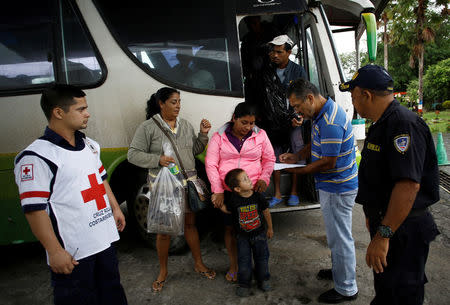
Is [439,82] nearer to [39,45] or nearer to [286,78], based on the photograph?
[286,78]

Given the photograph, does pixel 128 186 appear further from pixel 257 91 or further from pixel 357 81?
pixel 357 81

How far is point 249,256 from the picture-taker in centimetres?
275

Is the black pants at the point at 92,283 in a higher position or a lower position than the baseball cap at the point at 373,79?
lower

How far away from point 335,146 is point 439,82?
89.3ft

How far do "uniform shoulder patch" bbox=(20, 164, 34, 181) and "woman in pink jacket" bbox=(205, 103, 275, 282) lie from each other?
4.85 feet

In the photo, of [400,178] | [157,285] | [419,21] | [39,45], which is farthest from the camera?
[419,21]

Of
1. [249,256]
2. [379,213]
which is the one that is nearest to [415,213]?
[379,213]

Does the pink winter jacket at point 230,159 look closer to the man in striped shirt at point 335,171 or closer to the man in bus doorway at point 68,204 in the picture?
the man in striped shirt at point 335,171

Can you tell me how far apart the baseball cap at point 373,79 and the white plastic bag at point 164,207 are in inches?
68.3

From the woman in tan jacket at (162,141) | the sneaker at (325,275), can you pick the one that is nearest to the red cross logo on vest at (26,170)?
the woman in tan jacket at (162,141)

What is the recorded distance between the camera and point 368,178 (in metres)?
1.74

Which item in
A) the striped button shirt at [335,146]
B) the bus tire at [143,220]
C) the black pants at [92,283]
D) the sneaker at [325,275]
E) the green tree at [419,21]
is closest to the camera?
the black pants at [92,283]

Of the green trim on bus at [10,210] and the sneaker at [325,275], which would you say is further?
the green trim on bus at [10,210]

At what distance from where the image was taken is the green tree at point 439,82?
23.3 m
